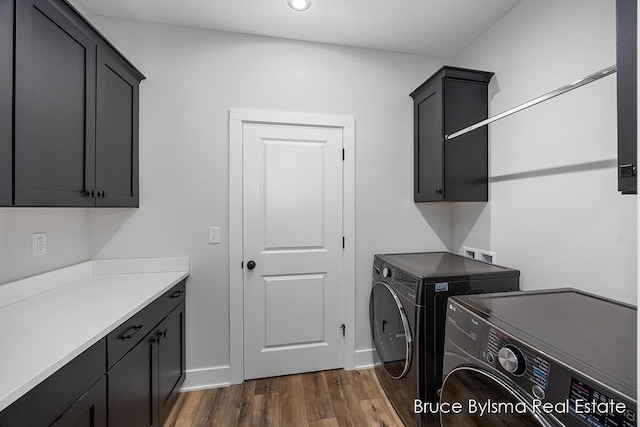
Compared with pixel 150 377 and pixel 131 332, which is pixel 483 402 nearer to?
pixel 131 332

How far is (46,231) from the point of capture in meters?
1.56

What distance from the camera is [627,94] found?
0.94 m

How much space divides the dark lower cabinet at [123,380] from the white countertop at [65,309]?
47 millimetres

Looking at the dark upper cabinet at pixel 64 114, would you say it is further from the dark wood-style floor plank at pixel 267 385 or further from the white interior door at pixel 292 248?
the dark wood-style floor plank at pixel 267 385

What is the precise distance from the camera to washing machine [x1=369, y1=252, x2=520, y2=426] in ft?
4.97

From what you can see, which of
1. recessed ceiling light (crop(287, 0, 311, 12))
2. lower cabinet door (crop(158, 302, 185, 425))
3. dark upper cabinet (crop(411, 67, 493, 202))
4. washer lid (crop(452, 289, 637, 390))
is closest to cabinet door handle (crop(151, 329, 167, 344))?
lower cabinet door (crop(158, 302, 185, 425))

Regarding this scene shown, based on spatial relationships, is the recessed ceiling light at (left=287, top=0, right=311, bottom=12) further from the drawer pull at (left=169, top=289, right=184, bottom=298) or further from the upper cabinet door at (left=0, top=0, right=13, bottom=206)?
the drawer pull at (left=169, top=289, right=184, bottom=298)

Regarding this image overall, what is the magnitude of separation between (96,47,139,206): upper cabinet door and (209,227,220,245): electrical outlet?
0.53 m

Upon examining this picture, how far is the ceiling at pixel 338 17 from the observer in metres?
1.78

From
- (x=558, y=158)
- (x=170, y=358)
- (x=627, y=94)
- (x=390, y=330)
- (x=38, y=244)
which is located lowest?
(x=170, y=358)

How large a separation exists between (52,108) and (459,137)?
7.55ft

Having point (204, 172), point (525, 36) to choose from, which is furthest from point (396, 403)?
point (525, 36)

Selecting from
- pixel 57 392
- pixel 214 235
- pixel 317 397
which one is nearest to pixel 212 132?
pixel 214 235

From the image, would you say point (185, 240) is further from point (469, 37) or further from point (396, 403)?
point (469, 37)
